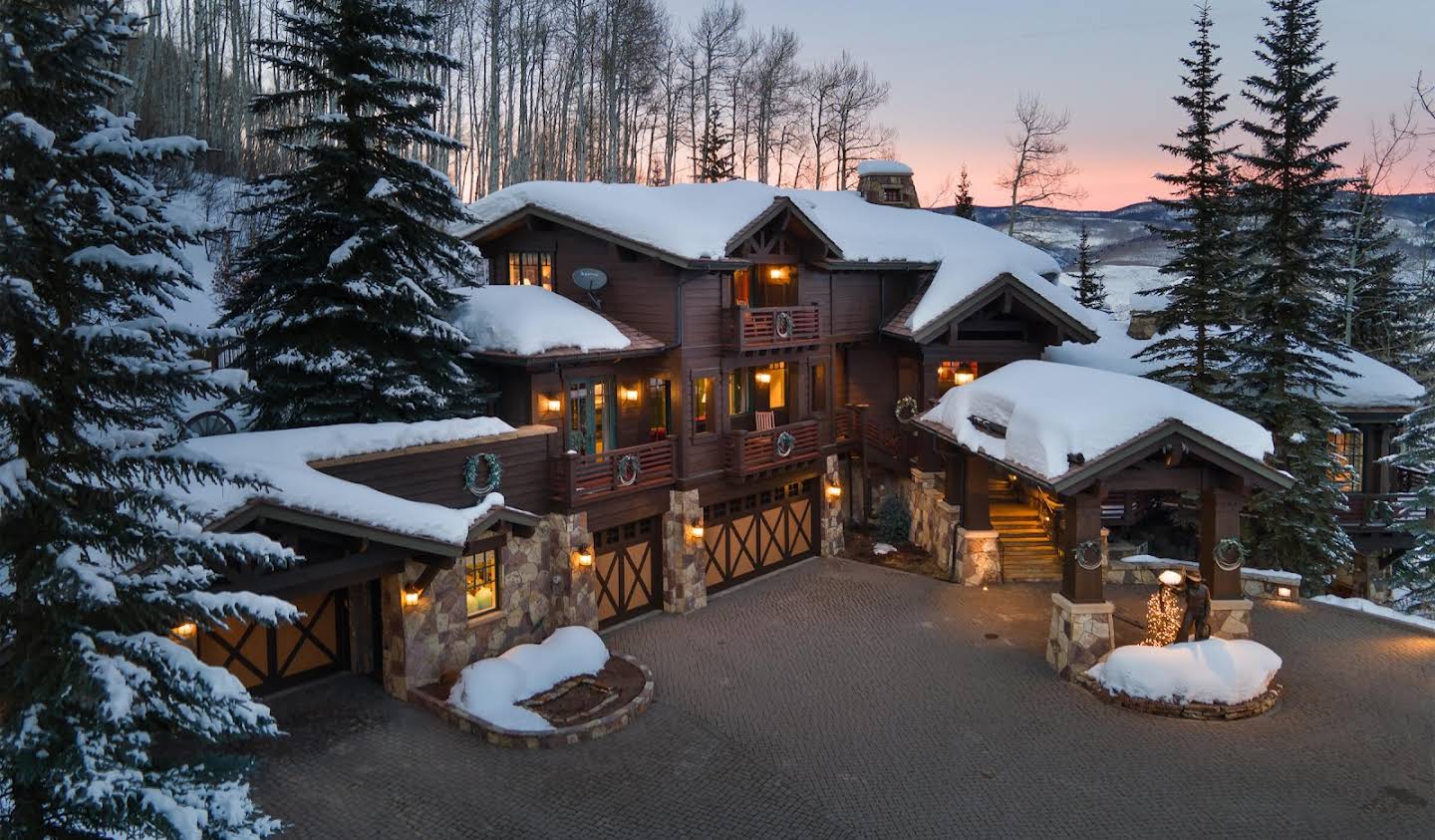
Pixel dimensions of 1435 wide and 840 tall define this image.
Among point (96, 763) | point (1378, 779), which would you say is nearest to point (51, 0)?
point (96, 763)

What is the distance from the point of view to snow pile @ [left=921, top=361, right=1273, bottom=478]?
18.1 meters

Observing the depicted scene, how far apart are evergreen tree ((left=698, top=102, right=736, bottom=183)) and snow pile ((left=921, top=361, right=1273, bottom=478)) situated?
2726cm

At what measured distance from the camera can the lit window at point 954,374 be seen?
96.0 ft

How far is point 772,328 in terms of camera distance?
24297mm

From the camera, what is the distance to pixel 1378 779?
14750 millimetres

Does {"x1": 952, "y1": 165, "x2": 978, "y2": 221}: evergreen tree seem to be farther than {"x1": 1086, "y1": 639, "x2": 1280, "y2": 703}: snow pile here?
Yes

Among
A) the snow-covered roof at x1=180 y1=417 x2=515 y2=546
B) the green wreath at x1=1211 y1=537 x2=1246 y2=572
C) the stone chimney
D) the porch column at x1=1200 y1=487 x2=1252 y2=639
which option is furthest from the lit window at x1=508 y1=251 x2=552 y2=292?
the green wreath at x1=1211 y1=537 x2=1246 y2=572

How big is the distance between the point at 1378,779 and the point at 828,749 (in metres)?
8.49

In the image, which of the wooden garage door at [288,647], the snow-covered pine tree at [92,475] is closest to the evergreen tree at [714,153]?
the wooden garage door at [288,647]

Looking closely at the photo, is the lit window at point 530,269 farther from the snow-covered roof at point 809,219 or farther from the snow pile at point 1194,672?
the snow pile at point 1194,672

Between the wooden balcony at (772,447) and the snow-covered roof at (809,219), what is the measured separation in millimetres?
4546

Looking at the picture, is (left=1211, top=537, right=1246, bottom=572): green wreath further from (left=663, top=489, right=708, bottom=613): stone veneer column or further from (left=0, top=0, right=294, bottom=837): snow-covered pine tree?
(left=0, top=0, right=294, bottom=837): snow-covered pine tree

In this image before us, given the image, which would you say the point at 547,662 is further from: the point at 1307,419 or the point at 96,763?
the point at 1307,419

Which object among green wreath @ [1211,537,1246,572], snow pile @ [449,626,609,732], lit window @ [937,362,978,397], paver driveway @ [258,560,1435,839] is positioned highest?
lit window @ [937,362,978,397]
